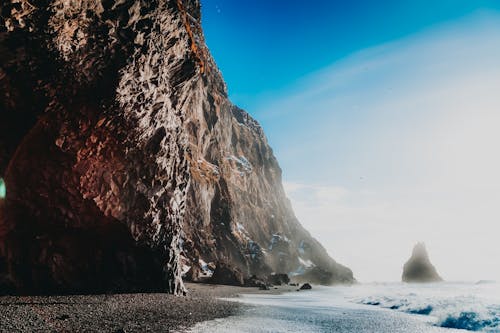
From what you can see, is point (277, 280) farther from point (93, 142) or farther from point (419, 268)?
point (419, 268)

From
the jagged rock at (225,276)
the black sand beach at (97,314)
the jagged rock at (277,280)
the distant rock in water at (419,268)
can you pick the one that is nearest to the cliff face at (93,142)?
the black sand beach at (97,314)

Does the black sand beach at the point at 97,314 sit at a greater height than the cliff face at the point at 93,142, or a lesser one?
lesser

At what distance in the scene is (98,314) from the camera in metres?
13.1

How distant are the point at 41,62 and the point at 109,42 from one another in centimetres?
385

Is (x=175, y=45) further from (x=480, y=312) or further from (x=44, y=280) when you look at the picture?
(x=480, y=312)

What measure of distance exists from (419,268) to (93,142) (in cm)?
11497

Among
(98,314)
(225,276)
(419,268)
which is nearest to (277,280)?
(225,276)

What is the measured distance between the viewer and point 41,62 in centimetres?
1639

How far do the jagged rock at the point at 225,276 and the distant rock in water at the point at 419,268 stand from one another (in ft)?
271

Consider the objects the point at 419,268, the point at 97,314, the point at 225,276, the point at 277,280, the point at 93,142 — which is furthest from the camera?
the point at 419,268

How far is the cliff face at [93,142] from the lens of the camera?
1656 centimetres

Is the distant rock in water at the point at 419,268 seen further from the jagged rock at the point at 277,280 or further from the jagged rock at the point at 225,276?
the jagged rock at the point at 225,276

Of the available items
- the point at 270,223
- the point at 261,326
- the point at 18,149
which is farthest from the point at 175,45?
the point at 270,223

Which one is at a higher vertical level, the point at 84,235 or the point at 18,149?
the point at 18,149
